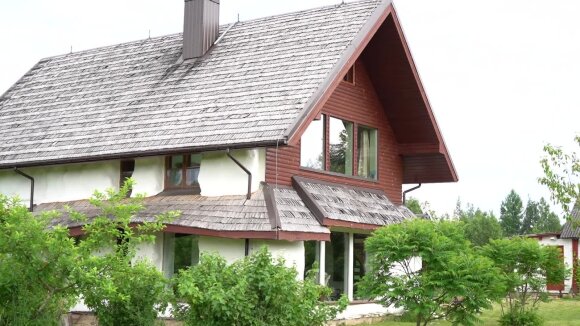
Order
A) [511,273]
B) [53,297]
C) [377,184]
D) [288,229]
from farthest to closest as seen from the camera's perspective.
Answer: [377,184] → [511,273] → [288,229] → [53,297]

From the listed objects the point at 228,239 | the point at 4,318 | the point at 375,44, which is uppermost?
the point at 375,44

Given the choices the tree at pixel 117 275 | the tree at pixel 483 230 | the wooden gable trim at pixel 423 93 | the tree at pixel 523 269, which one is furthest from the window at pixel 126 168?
the tree at pixel 483 230

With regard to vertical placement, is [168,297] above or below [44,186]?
below

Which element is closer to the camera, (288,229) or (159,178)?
(288,229)

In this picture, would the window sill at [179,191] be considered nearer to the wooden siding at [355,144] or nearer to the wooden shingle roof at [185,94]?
the wooden shingle roof at [185,94]

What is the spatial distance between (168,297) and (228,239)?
4.80m

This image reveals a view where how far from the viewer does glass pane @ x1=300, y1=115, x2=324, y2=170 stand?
21.2 metres

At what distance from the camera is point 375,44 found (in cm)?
2294

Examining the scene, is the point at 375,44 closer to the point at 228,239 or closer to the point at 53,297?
the point at 228,239

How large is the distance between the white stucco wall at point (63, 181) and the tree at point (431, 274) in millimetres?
7955

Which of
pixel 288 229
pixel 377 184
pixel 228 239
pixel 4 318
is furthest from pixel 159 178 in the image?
pixel 4 318

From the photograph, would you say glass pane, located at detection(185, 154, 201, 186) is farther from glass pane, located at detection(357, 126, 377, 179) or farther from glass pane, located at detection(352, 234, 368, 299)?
glass pane, located at detection(357, 126, 377, 179)

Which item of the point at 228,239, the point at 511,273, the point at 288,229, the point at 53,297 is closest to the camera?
the point at 53,297

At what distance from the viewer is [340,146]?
22609 millimetres
